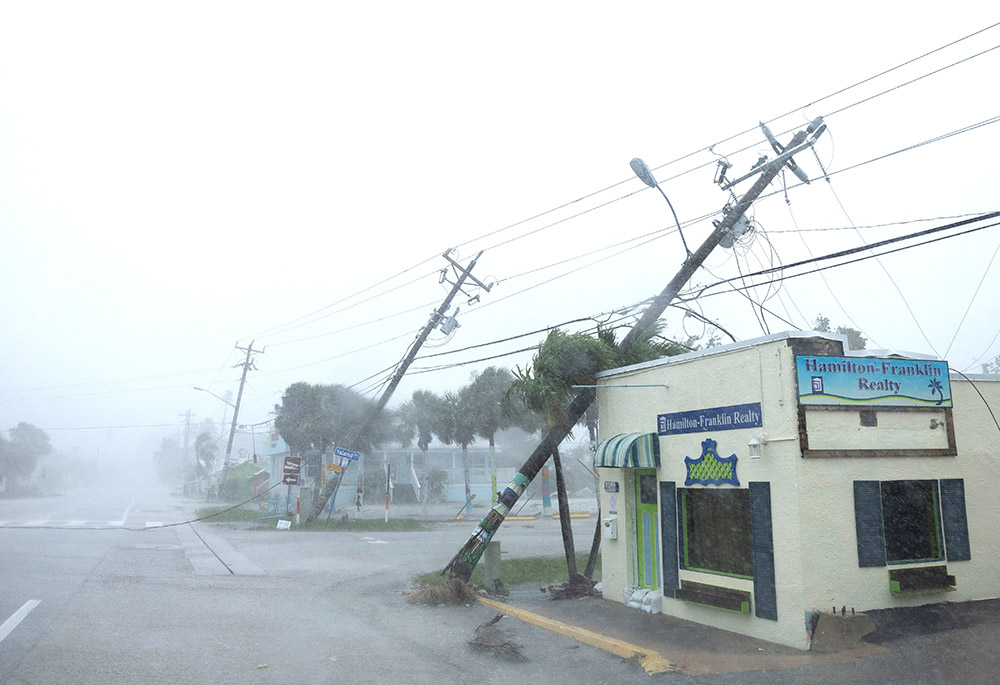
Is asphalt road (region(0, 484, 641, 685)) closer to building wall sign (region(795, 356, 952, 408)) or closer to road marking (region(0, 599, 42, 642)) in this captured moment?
road marking (region(0, 599, 42, 642))

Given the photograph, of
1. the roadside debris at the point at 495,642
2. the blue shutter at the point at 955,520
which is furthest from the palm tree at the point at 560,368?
the blue shutter at the point at 955,520

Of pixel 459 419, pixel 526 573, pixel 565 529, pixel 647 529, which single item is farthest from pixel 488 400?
pixel 647 529

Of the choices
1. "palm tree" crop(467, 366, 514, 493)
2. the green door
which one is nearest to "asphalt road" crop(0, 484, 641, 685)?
the green door

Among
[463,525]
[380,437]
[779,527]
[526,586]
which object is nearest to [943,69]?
[779,527]

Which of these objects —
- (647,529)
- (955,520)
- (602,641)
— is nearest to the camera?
(602,641)

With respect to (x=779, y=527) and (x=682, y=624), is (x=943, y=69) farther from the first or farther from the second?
(x=682, y=624)

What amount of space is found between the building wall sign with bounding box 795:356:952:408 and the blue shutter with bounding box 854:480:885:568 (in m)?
1.06

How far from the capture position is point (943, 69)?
30.2 feet

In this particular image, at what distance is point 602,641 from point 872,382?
15.3 feet

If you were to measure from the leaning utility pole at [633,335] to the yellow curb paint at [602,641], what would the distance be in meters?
1.72

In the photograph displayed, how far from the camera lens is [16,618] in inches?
413

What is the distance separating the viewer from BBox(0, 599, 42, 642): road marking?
961 centimetres

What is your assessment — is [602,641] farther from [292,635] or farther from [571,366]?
[571,366]

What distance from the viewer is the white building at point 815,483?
8680 millimetres
